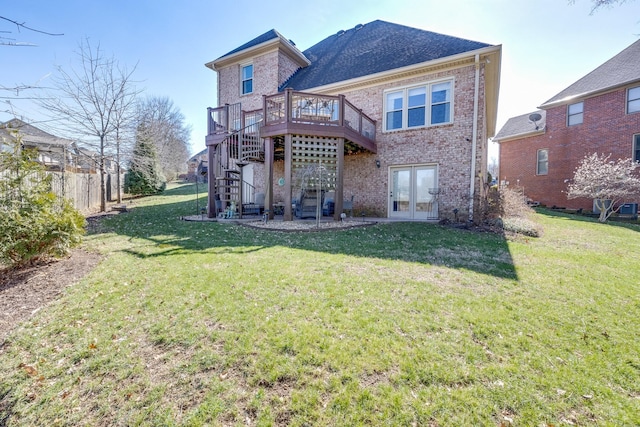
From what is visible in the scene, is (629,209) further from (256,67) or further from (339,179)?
(256,67)

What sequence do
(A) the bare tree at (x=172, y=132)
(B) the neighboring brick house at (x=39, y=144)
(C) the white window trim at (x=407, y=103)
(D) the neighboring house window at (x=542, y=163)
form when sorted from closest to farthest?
(B) the neighboring brick house at (x=39, y=144), (C) the white window trim at (x=407, y=103), (D) the neighboring house window at (x=542, y=163), (A) the bare tree at (x=172, y=132)

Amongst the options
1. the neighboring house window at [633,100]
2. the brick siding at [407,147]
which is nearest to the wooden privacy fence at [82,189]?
the brick siding at [407,147]

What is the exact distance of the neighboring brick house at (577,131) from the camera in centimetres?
1398

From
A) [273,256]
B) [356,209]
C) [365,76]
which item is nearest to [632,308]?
[273,256]

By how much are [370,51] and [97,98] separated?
40.9 ft

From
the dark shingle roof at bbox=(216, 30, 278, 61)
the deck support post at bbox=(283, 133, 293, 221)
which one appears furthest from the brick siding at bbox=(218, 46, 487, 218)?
the deck support post at bbox=(283, 133, 293, 221)

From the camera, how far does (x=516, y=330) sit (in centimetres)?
285

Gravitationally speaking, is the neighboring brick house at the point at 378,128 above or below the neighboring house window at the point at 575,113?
below

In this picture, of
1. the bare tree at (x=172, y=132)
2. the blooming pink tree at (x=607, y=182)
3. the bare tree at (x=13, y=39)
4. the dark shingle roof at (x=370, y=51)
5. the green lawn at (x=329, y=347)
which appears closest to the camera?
the green lawn at (x=329, y=347)

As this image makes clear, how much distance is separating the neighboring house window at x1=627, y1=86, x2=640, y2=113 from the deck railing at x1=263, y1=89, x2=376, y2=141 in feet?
44.0

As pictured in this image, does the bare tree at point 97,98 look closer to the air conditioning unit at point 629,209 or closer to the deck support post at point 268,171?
the deck support post at point 268,171

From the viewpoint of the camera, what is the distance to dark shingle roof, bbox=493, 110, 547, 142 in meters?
18.5

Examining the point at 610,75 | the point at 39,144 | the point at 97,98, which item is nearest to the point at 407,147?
the point at 610,75

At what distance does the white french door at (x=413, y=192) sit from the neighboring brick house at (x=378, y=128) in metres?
0.04
